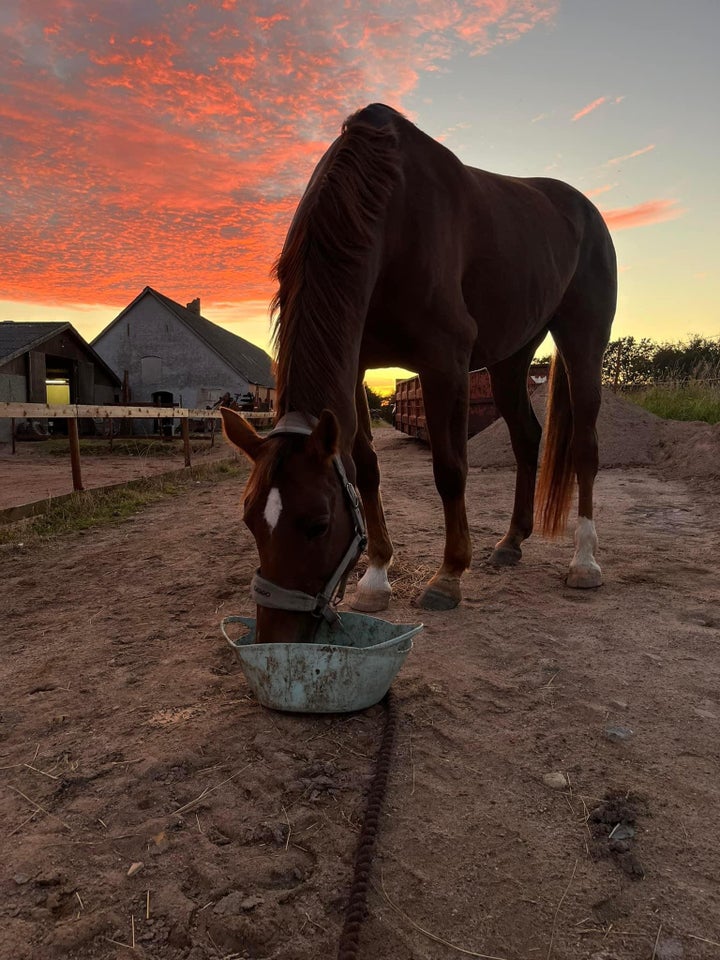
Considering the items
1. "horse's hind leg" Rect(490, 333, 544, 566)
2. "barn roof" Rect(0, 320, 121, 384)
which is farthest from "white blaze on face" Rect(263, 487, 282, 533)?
"barn roof" Rect(0, 320, 121, 384)

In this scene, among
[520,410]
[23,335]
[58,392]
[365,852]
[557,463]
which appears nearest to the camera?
[365,852]

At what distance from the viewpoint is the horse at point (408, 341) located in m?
1.85

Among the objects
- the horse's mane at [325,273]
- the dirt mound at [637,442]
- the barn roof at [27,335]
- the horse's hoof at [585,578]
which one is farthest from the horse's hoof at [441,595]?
the barn roof at [27,335]

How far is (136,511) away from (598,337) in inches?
181

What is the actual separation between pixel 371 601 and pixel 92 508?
3.91m

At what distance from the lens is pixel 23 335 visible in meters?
17.0

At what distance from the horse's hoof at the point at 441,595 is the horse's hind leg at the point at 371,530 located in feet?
0.65

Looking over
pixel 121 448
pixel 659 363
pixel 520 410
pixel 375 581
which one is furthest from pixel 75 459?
pixel 659 363

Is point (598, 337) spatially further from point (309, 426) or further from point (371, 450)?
point (309, 426)

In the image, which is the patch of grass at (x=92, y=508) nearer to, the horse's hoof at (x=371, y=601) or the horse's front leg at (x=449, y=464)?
the horse's hoof at (x=371, y=601)

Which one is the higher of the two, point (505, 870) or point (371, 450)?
point (371, 450)

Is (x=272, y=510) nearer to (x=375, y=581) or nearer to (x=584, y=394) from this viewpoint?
(x=375, y=581)

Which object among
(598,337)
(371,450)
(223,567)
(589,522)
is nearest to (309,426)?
(371,450)

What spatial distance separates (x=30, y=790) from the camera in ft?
5.00
